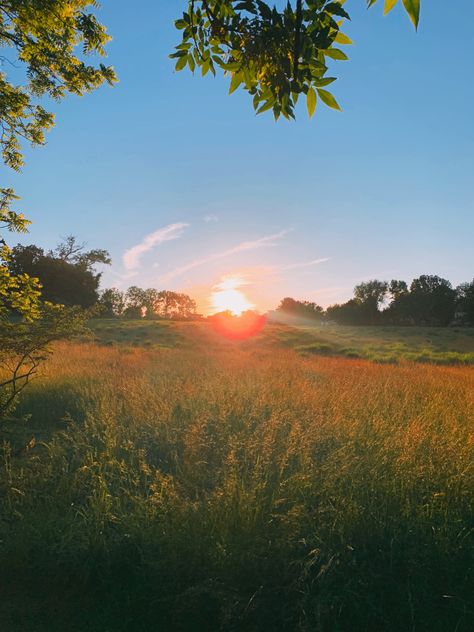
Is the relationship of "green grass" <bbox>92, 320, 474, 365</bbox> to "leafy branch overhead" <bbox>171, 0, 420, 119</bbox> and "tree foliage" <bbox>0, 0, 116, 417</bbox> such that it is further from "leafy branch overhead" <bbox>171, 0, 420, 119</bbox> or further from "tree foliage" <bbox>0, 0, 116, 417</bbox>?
"leafy branch overhead" <bbox>171, 0, 420, 119</bbox>

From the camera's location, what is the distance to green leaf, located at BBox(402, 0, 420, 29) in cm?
125

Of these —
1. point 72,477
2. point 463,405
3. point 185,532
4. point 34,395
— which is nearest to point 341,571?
point 185,532

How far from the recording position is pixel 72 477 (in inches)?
178

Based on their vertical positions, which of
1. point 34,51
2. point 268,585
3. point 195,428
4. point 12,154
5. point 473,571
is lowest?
point 268,585

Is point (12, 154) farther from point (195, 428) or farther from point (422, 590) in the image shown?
point (422, 590)

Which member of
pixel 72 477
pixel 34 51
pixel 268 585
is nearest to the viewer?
pixel 268 585

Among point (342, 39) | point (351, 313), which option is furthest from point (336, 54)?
point (351, 313)

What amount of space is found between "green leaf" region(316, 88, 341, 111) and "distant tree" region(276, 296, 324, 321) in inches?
3855

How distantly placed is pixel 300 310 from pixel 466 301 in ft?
145

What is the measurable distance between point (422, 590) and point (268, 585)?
1170mm

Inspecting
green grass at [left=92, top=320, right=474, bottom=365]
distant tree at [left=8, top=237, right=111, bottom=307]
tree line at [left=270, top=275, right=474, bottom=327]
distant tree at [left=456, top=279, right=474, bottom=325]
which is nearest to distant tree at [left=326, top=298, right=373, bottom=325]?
tree line at [left=270, top=275, right=474, bottom=327]

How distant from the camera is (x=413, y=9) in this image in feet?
4.15

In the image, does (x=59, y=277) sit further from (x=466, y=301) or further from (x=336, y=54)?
(x=466, y=301)

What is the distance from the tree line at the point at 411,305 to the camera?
233 ft
